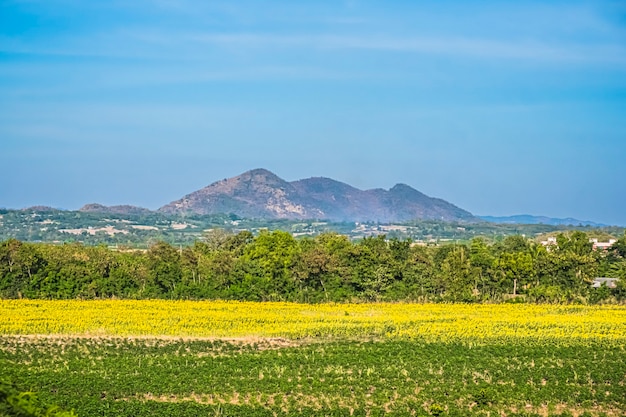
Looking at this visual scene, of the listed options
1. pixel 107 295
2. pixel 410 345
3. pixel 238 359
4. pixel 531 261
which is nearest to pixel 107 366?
pixel 238 359

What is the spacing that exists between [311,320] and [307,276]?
1830 cm

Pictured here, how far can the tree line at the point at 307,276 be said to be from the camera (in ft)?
227

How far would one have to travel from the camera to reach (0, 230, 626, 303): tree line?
69.3 metres

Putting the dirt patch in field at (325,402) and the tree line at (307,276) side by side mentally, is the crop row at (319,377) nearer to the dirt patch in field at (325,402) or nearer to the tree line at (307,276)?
the dirt patch in field at (325,402)

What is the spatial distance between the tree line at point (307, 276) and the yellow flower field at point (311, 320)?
4962 mm

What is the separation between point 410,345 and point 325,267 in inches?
1149

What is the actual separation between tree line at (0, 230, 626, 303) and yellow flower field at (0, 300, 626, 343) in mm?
4962

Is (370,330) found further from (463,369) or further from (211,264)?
(211,264)

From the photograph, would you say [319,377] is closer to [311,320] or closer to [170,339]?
[170,339]

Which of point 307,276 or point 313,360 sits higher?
point 307,276

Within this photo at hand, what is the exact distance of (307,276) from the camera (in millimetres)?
72438

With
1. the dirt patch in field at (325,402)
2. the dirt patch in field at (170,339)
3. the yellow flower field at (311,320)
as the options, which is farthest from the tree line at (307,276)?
the dirt patch in field at (325,402)

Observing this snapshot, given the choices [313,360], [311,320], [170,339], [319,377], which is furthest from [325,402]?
[311,320]

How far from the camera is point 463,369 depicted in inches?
1464
